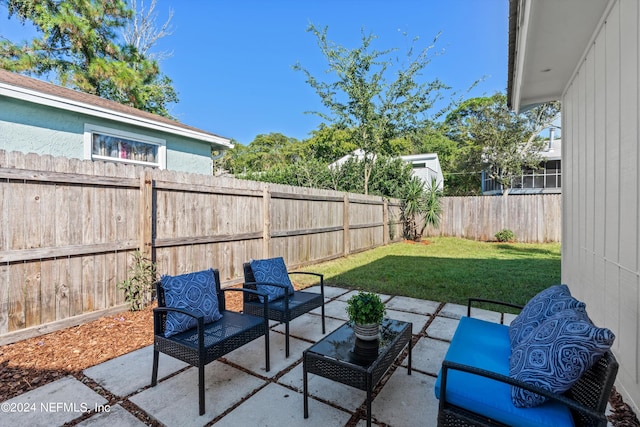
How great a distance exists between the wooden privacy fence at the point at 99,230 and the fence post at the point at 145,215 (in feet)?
0.04

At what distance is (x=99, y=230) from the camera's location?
368cm

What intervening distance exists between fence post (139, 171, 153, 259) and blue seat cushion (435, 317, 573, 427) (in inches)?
149

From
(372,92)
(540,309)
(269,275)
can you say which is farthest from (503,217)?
(269,275)

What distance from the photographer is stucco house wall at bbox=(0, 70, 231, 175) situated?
5.19 metres

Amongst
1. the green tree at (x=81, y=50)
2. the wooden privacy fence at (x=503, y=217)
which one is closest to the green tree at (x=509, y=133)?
the wooden privacy fence at (x=503, y=217)

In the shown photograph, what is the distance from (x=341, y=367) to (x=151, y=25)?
18.2m

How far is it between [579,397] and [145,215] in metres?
4.47

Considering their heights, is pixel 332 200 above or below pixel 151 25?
below

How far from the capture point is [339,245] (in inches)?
329

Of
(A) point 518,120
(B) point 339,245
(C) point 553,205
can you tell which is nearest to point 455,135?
(A) point 518,120

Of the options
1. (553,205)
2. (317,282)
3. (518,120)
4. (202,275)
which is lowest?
(317,282)

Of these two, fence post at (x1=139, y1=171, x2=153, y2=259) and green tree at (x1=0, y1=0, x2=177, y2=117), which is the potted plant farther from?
green tree at (x1=0, y1=0, x2=177, y2=117)

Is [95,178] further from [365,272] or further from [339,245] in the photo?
[339,245]

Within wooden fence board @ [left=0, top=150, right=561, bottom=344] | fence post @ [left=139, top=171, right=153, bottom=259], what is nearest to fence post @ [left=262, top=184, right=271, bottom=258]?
→ wooden fence board @ [left=0, top=150, right=561, bottom=344]
